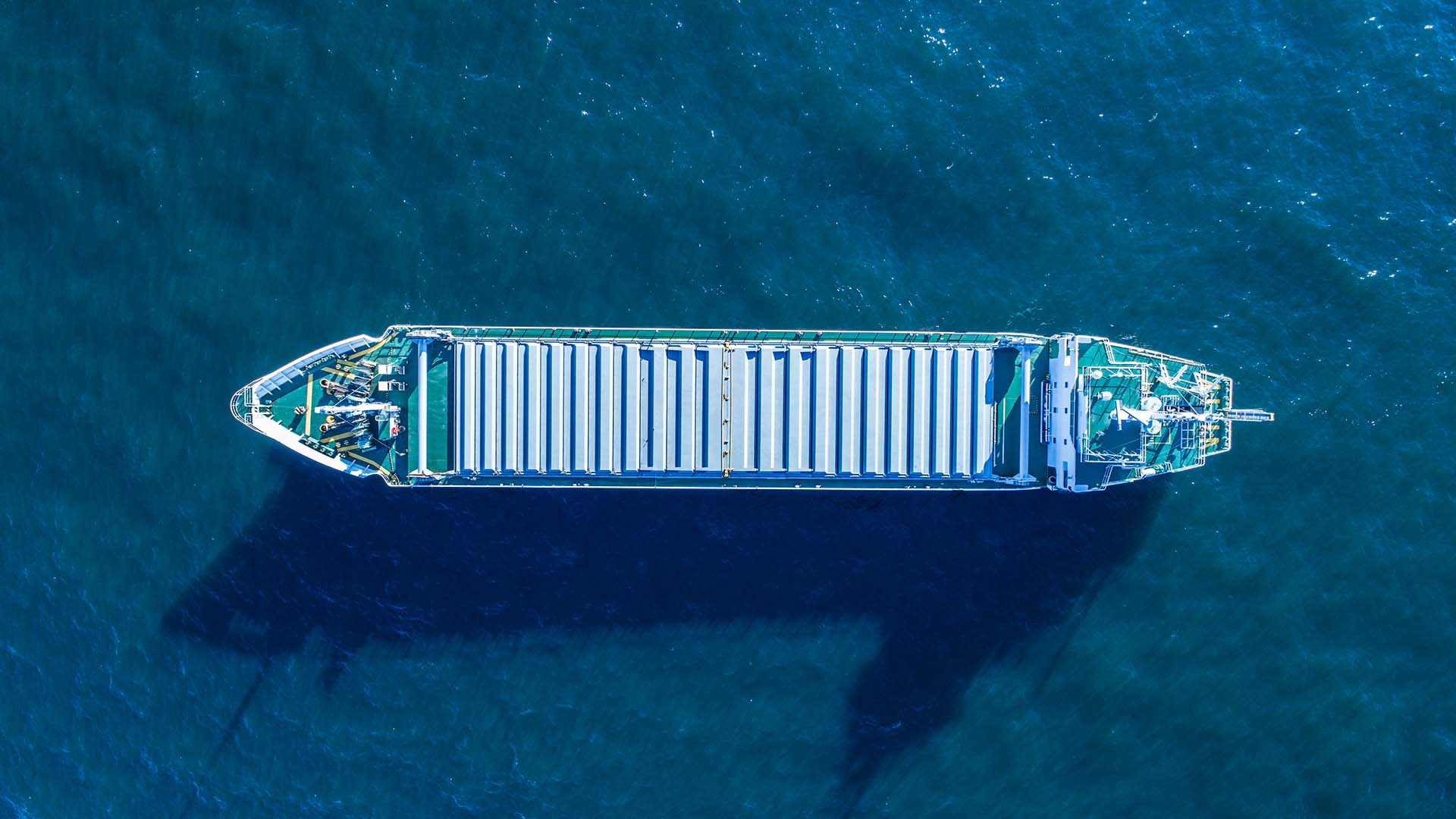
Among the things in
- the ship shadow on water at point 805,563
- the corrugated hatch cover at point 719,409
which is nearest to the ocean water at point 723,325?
the ship shadow on water at point 805,563

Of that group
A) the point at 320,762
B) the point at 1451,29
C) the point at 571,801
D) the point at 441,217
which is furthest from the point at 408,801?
the point at 1451,29

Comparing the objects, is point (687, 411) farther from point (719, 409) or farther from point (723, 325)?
point (723, 325)

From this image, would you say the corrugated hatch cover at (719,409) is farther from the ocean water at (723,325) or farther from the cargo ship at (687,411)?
the ocean water at (723,325)

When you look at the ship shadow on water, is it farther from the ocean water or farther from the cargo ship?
the cargo ship

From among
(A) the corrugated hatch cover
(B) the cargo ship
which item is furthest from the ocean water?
(A) the corrugated hatch cover

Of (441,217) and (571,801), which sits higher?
(441,217)

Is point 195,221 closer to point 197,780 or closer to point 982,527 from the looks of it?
point 197,780
